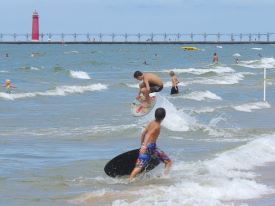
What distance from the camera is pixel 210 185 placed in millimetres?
11234

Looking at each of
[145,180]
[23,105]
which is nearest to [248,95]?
[23,105]

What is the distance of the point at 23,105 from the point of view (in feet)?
92.5

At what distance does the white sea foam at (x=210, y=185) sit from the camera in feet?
33.3

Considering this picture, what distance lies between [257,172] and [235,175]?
58 centimetres

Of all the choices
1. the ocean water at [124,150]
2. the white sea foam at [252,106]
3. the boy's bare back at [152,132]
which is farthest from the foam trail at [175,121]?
the boy's bare back at [152,132]

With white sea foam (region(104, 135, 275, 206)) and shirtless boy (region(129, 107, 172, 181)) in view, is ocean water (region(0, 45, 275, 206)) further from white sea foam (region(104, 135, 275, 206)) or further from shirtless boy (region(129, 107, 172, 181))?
shirtless boy (region(129, 107, 172, 181))

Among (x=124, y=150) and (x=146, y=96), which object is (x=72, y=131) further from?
(x=146, y=96)

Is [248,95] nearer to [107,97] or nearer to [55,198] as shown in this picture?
[107,97]

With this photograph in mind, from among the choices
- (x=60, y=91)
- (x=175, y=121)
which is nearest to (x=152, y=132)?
(x=175, y=121)

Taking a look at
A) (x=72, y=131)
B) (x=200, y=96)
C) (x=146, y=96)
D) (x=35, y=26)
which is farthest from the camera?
(x=35, y=26)

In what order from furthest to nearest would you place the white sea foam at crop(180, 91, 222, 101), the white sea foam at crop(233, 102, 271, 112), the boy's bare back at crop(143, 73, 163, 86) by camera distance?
the white sea foam at crop(180, 91, 222, 101) → the white sea foam at crop(233, 102, 271, 112) → the boy's bare back at crop(143, 73, 163, 86)

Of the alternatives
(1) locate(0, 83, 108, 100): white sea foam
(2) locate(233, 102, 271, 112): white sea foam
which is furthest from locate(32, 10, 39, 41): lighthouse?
(2) locate(233, 102, 271, 112): white sea foam

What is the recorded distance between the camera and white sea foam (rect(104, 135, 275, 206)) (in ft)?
33.3

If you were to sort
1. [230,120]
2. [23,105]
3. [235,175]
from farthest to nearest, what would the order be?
[23,105] < [230,120] < [235,175]
